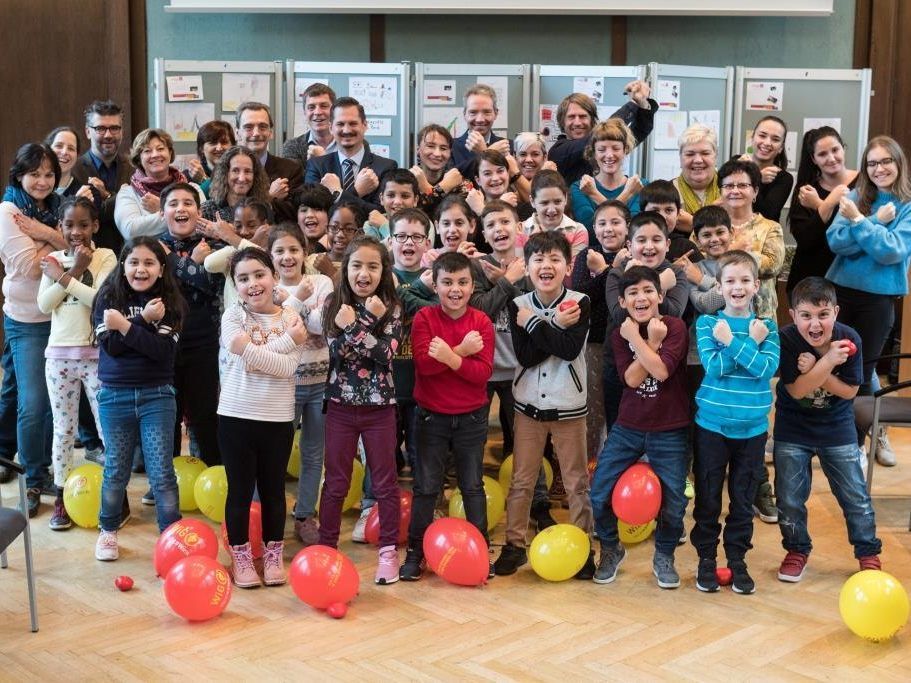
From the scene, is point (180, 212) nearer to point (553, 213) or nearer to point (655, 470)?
point (553, 213)

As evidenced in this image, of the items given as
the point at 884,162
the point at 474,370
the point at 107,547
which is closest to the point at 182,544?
the point at 107,547

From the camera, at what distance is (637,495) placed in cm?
361

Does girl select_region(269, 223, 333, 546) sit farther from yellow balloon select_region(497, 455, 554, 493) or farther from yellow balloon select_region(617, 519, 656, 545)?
yellow balloon select_region(617, 519, 656, 545)

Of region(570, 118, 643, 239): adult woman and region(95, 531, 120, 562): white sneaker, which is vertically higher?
region(570, 118, 643, 239): adult woman

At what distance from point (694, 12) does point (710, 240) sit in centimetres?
389

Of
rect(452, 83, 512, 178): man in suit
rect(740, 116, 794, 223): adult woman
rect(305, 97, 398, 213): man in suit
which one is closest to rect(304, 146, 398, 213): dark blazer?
rect(305, 97, 398, 213): man in suit

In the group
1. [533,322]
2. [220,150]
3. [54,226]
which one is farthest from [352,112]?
[533,322]

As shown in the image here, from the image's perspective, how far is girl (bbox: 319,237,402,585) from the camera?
3662mm

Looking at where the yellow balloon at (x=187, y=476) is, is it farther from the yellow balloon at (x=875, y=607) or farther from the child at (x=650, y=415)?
the yellow balloon at (x=875, y=607)

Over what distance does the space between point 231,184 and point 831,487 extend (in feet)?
8.24

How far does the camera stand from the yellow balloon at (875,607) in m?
3.19

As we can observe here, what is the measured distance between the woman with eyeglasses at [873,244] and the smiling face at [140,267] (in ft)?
8.78

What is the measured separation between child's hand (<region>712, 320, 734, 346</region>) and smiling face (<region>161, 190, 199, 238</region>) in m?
1.98

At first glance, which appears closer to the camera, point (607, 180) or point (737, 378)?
point (737, 378)
